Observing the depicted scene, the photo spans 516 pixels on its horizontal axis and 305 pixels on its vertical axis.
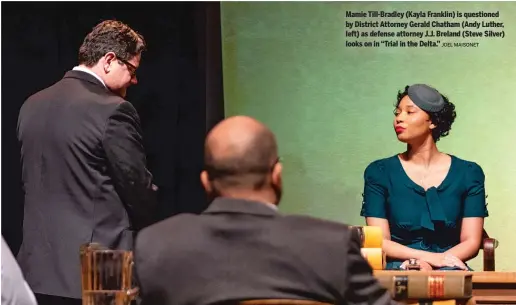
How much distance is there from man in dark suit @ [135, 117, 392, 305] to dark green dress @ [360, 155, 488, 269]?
2.15 m

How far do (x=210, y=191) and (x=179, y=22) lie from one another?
2812mm

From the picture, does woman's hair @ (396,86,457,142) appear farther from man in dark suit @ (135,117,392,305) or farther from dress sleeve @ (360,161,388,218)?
man in dark suit @ (135,117,392,305)

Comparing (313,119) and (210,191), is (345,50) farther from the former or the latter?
(210,191)

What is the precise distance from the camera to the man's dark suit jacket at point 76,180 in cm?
357

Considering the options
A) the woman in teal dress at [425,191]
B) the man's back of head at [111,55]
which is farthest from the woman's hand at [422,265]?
the man's back of head at [111,55]

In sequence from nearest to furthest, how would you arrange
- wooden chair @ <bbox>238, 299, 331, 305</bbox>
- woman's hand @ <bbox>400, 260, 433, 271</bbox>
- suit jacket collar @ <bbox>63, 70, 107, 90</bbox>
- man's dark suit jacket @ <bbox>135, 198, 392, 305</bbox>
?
1. wooden chair @ <bbox>238, 299, 331, 305</bbox>
2. man's dark suit jacket @ <bbox>135, 198, 392, 305</bbox>
3. suit jacket collar @ <bbox>63, 70, 107, 90</bbox>
4. woman's hand @ <bbox>400, 260, 433, 271</bbox>

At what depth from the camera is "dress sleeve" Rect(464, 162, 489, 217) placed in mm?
4566

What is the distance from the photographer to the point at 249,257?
2373 millimetres

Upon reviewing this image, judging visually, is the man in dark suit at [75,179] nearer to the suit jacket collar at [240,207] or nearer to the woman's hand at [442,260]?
the suit jacket collar at [240,207]

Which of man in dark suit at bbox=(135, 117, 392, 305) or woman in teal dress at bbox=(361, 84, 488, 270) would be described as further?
woman in teal dress at bbox=(361, 84, 488, 270)

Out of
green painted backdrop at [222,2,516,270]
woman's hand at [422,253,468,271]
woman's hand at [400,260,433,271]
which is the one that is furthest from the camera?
green painted backdrop at [222,2,516,270]

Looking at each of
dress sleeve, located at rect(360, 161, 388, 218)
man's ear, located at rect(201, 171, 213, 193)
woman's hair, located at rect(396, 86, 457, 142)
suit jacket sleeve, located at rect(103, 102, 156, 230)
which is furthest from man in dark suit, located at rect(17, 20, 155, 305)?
woman's hair, located at rect(396, 86, 457, 142)

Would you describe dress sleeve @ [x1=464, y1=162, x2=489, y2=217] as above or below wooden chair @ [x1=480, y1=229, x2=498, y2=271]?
above

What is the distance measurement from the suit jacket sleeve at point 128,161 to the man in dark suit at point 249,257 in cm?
110
